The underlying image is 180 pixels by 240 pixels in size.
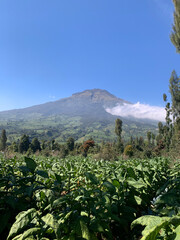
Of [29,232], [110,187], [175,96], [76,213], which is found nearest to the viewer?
[29,232]

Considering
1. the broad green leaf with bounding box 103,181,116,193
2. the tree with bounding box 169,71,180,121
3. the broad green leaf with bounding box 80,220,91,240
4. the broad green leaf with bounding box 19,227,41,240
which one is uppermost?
the tree with bounding box 169,71,180,121

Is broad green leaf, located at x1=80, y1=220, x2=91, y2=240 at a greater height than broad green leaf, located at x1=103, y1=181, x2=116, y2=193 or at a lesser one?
lesser

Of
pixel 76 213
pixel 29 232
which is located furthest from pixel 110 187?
pixel 29 232

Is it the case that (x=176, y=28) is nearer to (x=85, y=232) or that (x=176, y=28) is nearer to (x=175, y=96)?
(x=85, y=232)

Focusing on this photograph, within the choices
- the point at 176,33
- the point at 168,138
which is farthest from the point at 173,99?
the point at 176,33

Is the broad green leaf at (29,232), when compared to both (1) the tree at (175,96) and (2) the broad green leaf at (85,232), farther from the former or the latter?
(1) the tree at (175,96)

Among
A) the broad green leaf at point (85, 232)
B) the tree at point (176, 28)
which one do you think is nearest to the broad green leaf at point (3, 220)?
the broad green leaf at point (85, 232)

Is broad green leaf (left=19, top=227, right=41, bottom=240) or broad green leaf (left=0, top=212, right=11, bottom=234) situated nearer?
broad green leaf (left=19, top=227, right=41, bottom=240)

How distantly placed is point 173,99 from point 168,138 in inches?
427

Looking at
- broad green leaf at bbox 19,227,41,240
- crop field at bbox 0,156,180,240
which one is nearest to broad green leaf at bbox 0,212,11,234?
crop field at bbox 0,156,180,240

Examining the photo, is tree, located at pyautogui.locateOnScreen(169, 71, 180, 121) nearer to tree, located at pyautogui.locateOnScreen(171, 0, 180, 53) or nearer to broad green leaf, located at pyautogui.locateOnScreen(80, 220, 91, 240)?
tree, located at pyautogui.locateOnScreen(171, 0, 180, 53)

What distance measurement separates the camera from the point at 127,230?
1.95 metres

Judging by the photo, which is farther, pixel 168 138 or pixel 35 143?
pixel 35 143

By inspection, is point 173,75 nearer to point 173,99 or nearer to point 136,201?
point 173,99
